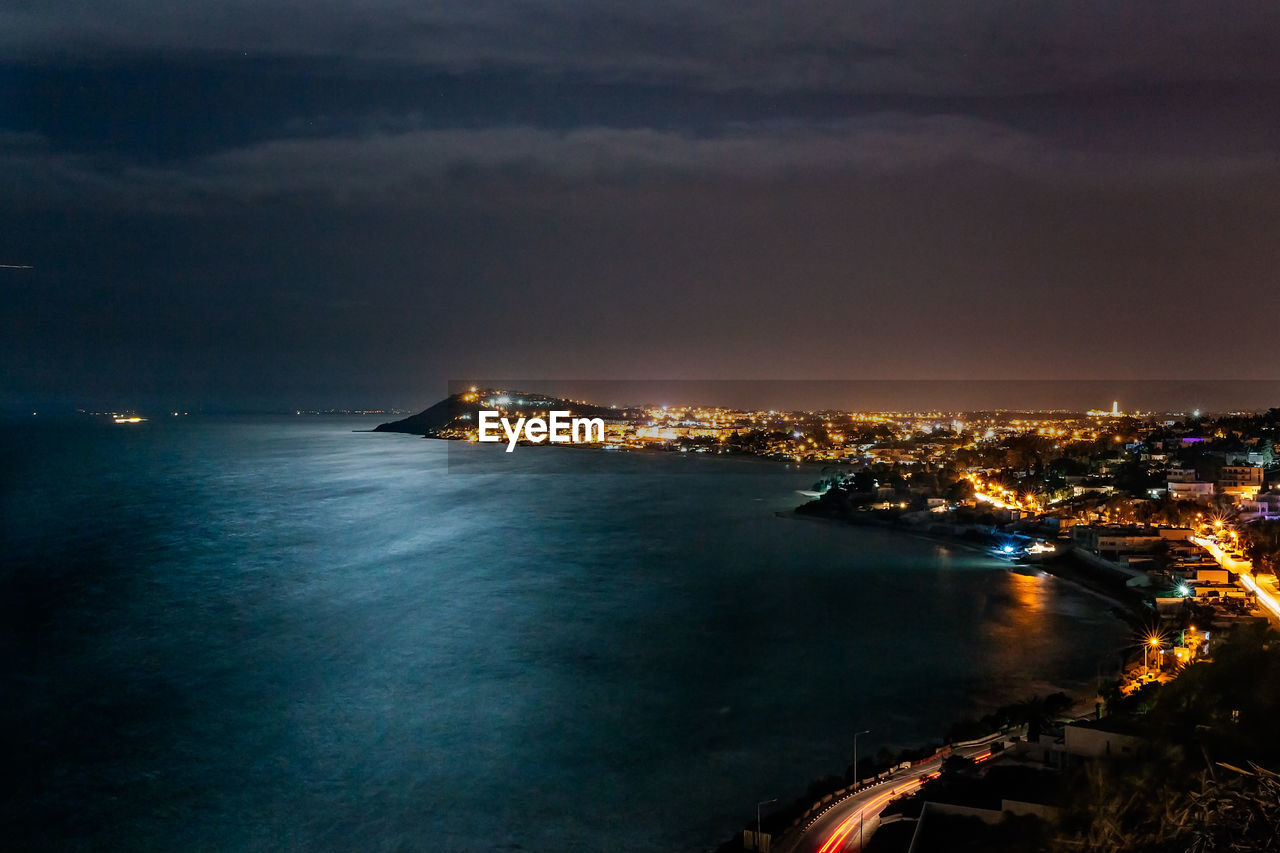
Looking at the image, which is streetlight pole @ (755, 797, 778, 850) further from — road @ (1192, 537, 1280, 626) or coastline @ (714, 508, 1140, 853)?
road @ (1192, 537, 1280, 626)

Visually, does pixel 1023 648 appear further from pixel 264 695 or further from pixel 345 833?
pixel 264 695

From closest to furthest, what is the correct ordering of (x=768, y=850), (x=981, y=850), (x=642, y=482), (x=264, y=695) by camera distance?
1. (x=981, y=850)
2. (x=768, y=850)
3. (x=264, y=695)
4. (x=642, y=482)

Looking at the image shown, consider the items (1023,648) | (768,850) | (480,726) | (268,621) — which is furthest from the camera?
(268,621)

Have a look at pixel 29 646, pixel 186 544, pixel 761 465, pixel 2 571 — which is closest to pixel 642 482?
pixel 761 465

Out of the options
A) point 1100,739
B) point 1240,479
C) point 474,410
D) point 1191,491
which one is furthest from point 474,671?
point 474,410

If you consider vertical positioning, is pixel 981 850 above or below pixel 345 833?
above

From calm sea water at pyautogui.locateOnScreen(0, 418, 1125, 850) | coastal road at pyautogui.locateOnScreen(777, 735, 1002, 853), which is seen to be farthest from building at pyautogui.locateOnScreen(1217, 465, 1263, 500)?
coastal road at pyautogui.locateOnScreen(777, 735, 1002, 853)

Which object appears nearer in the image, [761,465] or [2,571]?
[2,571]

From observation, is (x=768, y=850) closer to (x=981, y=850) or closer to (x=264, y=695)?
(x=981, y=850)
